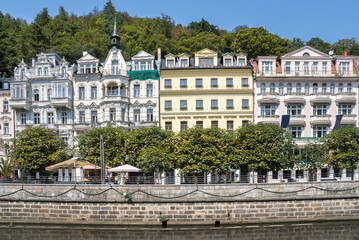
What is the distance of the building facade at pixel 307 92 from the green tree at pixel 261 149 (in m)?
7.61

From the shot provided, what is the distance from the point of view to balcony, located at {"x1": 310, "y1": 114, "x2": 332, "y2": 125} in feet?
127

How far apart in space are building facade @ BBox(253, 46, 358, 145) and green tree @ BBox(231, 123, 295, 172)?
7607 millimetres

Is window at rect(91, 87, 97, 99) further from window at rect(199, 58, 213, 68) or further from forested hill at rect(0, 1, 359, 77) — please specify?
window at rect(199, 58, 213, 68)

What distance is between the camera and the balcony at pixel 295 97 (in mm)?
39156

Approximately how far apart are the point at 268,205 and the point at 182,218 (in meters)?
7.17

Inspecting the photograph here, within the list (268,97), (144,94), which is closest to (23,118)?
(144,94)

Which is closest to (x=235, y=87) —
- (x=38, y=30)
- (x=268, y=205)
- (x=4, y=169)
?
(x=268, y=205)

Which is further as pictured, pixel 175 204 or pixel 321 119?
pixel 321 119

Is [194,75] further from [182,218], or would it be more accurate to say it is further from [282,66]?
[182,218]

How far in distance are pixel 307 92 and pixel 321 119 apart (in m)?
3.91

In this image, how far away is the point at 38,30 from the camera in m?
57.3

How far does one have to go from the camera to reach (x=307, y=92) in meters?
39.7

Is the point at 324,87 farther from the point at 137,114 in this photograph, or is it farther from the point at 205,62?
the point at 137,114

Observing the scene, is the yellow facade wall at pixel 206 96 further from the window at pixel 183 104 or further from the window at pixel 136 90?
the window at pixel 136 90
